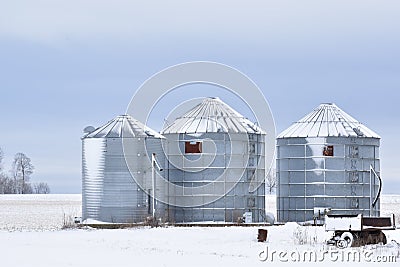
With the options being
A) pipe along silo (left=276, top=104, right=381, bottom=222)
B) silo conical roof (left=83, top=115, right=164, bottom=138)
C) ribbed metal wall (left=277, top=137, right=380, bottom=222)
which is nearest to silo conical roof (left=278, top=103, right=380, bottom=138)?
pipe along silo (left=276, top=104, right=381, bottom=222)

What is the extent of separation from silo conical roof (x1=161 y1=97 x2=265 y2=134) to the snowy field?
497 inches

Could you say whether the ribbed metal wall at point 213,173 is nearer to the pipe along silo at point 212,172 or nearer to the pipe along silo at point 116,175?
the pipe along silo at point 212,172

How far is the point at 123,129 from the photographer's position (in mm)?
52406

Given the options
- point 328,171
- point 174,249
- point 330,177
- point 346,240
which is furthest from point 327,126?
point 174,249

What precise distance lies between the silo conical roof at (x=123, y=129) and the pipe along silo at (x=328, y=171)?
→ 9.49 metres

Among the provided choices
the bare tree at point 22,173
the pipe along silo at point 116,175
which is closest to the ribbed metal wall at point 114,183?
the pipe along silo at point 116,175

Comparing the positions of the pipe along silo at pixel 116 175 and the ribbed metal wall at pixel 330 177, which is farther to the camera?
the ribbed metal wall at pixel 330 177

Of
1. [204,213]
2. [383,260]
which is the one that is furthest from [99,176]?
[383,260]

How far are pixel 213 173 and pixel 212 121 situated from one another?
12.3ft

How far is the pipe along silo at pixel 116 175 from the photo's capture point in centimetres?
5097

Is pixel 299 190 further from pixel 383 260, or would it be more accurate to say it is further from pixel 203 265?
pixel 203 265

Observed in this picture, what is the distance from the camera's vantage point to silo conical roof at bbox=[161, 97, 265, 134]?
184 feet

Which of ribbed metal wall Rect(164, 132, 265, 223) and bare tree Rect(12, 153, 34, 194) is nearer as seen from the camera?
ribbed metal wall Rect(164, 132, 265, 223)

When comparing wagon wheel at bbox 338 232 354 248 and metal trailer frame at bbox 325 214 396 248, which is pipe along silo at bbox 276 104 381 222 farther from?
wagon wheel at bbox 338 232 354 248
